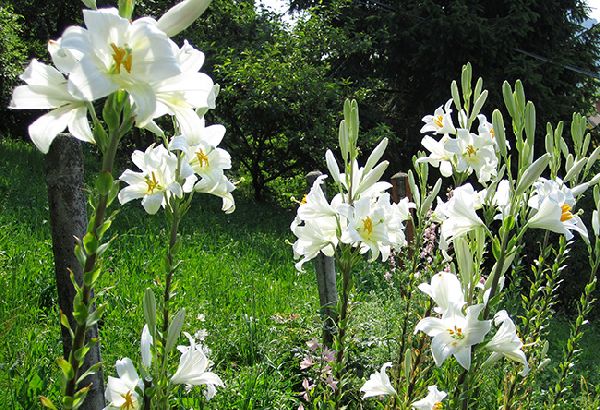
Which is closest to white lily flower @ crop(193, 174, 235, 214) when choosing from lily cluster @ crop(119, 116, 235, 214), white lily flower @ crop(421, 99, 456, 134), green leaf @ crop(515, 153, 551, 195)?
lily cluster @ crop(119, 116, 235, 214)

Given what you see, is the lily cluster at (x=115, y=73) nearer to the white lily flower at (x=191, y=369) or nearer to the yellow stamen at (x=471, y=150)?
the white lily flower at (x=191, y=369)

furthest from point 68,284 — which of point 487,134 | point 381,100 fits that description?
point 381,100

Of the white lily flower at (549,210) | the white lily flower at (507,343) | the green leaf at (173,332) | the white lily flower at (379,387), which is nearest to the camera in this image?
the green leaf at (173,332)

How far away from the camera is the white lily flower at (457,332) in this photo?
1279 mm

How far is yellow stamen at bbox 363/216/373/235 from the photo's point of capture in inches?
59.3

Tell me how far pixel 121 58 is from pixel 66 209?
49.9 inches

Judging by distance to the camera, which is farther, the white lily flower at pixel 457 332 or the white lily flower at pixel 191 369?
the white lily flower at pixel 191 369

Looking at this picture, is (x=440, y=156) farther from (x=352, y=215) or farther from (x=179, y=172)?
(x=179, y=172)

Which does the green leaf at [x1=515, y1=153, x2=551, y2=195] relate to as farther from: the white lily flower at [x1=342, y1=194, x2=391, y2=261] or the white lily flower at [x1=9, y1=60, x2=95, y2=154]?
the white lily flower at [x1=9, y1=60, x2=95, y2=154]

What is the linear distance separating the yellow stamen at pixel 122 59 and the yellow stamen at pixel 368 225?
0.79 m

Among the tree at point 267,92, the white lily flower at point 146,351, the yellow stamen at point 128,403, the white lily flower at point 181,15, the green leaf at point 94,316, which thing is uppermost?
the tree at point 267,92

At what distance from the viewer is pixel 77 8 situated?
12.9 meters

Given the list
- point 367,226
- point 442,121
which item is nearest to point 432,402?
point 367,226

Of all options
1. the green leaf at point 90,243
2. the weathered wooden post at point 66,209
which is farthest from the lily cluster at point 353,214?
the weathered wooden post at point 66,209
